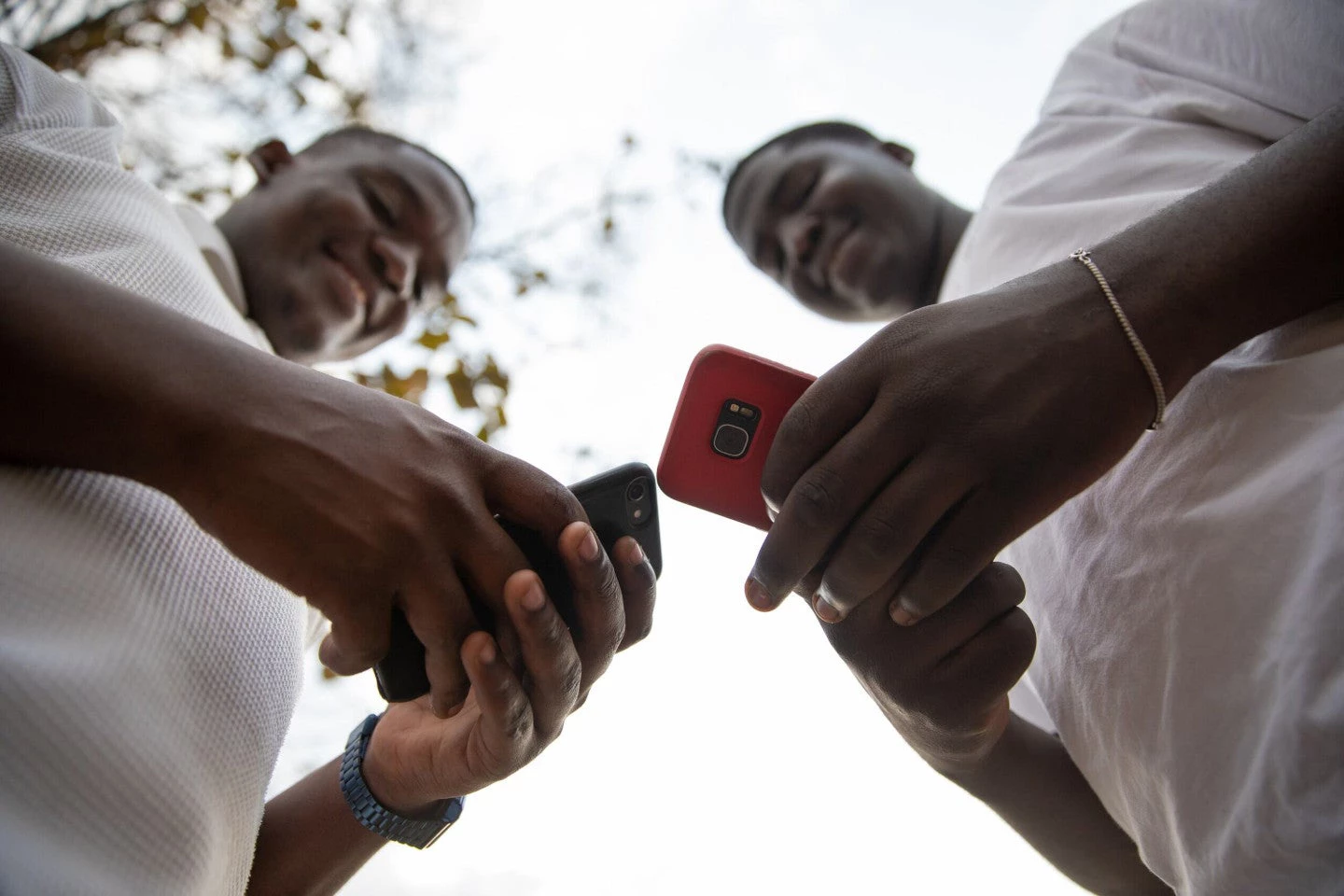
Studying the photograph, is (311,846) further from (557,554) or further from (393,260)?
(393,260)

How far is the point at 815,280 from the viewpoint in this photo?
10.2 feet

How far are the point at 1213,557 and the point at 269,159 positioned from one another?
11.2ft

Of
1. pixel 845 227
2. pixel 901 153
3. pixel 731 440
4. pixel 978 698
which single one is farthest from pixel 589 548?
pixel 901 153

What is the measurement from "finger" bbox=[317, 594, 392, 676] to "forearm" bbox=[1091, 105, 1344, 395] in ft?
3.13

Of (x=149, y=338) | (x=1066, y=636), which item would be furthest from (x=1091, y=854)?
(x=149, y=338)

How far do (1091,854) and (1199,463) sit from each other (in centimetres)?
99

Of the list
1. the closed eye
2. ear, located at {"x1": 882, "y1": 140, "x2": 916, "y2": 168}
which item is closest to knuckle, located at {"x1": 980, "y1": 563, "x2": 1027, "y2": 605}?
the closed eye

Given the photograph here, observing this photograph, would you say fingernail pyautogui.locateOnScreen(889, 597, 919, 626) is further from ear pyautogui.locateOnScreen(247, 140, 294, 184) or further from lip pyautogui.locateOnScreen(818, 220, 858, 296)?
ear pyautogui.locateOnScreen(247, 140, 294, 184)

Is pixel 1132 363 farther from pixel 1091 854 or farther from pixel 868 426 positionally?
pixel 1091 854

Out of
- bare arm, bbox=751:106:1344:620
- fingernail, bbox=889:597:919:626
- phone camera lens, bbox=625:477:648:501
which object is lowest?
phone camera lens, bbox=625:477:648:501

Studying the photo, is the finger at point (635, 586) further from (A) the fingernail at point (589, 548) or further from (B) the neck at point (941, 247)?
(B) the neck at point (941, 247)

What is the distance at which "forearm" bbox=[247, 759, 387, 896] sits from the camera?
148 cm

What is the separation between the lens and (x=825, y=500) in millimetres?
900

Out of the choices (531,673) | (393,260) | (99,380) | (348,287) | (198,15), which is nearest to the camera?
(99,380)
